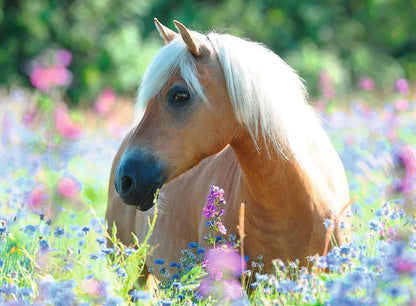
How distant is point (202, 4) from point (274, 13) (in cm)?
229

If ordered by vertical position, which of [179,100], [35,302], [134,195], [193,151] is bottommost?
[35,302]

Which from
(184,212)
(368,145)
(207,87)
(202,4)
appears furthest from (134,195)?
(202,4)

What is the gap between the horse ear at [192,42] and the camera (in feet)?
10.2

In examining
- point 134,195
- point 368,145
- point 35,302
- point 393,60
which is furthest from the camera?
point 393,60

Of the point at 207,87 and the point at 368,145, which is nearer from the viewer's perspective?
the point at 207,87

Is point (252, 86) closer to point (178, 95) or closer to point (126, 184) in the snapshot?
point (178, 95)

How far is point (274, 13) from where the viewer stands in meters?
20.6

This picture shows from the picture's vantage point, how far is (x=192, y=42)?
10.3 feet

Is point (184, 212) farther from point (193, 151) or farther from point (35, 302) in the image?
point (35, 302)

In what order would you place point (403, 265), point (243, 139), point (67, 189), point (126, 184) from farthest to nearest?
point (67, 189)
point (243, 139)
point (126, 184)
point (403, 265)

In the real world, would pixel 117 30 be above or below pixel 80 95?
above

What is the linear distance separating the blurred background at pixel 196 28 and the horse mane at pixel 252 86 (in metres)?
10.9

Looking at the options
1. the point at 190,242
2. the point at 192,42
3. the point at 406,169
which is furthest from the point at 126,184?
the point at 406,169

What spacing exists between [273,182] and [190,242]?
37.2 inches
